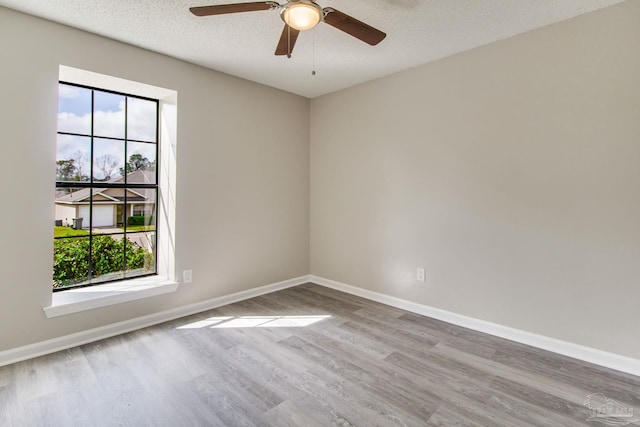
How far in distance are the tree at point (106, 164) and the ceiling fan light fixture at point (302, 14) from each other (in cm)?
221

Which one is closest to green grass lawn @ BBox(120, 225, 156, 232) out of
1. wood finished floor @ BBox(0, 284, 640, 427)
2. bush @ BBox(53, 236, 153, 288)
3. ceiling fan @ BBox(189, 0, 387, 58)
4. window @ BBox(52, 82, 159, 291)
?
window @ BBox(52, 82, 159, 291)

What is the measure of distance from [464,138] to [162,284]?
3.10 metres

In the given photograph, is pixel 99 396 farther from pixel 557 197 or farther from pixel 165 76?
pixel 557 197

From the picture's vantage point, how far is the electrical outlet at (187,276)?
3.15 m

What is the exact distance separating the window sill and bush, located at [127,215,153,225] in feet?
1.82

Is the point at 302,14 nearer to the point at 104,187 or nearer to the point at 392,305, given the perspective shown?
the point at 104,187

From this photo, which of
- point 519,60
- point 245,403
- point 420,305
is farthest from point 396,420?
point 519,60

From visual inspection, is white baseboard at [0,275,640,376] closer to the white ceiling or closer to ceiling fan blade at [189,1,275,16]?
the white ceiling

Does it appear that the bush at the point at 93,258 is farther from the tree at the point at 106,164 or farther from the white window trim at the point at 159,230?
the tree at the point at 106,164

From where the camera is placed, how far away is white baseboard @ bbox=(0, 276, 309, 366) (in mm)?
2283

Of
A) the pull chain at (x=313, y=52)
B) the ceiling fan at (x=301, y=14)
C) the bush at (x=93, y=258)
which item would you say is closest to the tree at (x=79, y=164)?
the bush at (x=93, y=258)

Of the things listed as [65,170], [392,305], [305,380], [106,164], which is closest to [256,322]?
[305,380]

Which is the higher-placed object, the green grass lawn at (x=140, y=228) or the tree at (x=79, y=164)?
the tree at (x=79, y=164)

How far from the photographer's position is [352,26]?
186 cm
